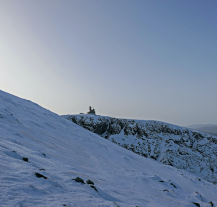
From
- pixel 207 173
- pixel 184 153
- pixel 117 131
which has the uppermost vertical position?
pixel 117 131

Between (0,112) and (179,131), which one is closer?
(0,112)

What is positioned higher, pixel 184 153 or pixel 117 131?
pixel 117 131

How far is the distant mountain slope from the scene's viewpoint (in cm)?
2670

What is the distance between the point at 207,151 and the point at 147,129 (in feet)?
40.1

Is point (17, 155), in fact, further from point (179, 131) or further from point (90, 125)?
point (179, 131)

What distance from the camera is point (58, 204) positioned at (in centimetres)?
279

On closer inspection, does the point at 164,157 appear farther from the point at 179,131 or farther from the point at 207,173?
the point at 179,131

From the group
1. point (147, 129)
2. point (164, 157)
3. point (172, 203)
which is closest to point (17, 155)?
point (172, 203)

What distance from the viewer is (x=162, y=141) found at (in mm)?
32844

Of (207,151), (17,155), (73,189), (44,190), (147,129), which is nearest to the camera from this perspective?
(44,190)

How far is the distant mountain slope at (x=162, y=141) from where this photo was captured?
1051 inches

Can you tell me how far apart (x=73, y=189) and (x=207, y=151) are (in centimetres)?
3422

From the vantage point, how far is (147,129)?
1420 inches

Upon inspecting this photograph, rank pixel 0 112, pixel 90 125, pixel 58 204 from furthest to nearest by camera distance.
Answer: pixel 90 125, pixel 0 112, pixel 58 204
